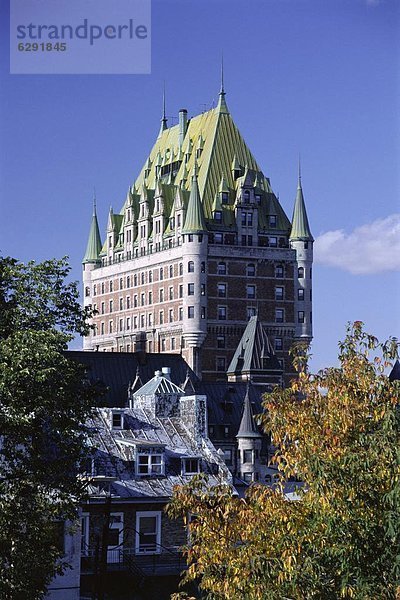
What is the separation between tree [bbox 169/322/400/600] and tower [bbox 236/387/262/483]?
182 feet

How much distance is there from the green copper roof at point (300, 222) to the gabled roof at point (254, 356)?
21.1m

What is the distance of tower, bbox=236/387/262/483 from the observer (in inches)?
3078

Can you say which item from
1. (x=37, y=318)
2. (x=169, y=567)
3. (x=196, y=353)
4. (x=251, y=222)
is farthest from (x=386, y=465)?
(x=251, y=222)

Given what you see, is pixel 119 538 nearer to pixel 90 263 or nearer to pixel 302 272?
pixel 302 272

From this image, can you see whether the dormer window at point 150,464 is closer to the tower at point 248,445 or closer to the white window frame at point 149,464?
the white window frame at point 149,464

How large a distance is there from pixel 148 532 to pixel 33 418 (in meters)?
14.5

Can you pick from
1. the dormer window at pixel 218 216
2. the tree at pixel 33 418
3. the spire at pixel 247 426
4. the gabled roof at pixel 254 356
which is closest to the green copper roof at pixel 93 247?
the dormer window at pixel 218 216

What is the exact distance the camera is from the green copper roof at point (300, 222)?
417 ft

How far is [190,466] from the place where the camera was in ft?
146

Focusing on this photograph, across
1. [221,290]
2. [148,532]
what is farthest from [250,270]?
[148,532]

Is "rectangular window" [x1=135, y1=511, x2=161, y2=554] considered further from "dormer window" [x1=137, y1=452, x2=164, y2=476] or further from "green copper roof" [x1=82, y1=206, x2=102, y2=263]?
"green copper roof" [x1=82, y1=206, x2=102, y2=263]

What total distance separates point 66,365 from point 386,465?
32.6 feet

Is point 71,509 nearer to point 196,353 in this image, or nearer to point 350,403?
point 350,403

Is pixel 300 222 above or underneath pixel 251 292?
above
